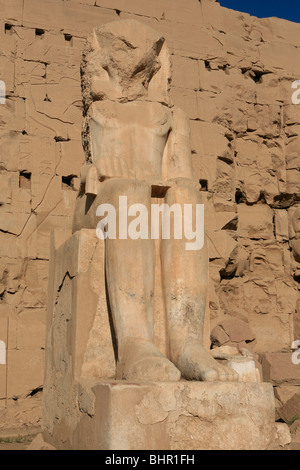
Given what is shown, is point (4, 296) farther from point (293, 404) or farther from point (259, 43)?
point (259, 43)

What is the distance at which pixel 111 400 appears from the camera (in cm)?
277

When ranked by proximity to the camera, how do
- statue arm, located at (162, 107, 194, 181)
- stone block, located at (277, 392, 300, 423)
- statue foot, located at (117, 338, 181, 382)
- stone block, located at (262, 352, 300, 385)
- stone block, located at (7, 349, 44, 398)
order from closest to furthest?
statue foot, located at (117, 338, 181, 382), statue arm, located at (162, 107, 194, 181), stone block, located at (277, 392, 300, 423), stone block, located at (7, 349, 44, 398), stone block, located at (262, 352, 300, 385)

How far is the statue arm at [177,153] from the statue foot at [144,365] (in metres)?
1.07

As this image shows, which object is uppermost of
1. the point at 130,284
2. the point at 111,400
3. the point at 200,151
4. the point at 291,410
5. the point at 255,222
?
the point at 200,151

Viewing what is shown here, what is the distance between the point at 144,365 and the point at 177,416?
0.27 m

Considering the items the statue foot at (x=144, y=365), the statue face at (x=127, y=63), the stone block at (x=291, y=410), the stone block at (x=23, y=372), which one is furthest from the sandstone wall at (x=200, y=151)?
the statue foot at (x=144, y=365)

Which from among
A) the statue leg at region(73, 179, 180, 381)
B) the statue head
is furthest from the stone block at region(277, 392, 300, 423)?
the statue head

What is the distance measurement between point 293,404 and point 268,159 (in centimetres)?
314

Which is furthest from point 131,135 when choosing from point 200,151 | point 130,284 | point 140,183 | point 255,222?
point 255,222

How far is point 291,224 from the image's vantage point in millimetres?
7688

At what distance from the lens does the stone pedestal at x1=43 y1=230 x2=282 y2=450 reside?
9.16 feet

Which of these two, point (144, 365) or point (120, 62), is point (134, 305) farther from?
point (120, 62)

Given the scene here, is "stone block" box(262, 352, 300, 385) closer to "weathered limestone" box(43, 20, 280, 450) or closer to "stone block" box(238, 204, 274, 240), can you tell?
"stone block" box(238, 204, 274, 240)

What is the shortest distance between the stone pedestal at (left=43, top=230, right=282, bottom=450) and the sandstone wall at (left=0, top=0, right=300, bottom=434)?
2562mm
